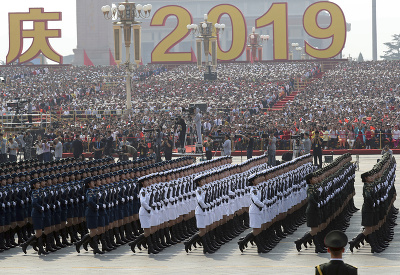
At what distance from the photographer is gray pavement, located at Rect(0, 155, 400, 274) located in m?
12.6

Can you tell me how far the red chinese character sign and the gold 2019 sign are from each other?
29.6 ft

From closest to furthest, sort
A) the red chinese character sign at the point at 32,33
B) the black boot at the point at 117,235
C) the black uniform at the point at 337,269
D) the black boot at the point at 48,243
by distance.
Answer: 1. the black uniform at the point at 337,269
2. the black boot at the point at 48,243
3. the black boot at the point at 117,235
4. the red chinese character sign at the point at 32,33

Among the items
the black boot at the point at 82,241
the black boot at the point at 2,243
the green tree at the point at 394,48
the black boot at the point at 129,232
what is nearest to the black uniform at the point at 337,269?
the black boot at the point at 82,241

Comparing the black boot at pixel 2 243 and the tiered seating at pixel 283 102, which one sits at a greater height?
the tiered seating at pixel 283 102

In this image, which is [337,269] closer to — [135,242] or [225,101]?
[135,242]

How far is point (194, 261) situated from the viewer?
13.5 m

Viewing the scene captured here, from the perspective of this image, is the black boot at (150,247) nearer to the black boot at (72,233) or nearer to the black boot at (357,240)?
the black boot at (72,233)

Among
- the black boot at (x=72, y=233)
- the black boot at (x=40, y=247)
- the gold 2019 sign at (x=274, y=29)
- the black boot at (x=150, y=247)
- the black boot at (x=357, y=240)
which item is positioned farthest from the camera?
the gold 2019 sign at (x=274, y=29)

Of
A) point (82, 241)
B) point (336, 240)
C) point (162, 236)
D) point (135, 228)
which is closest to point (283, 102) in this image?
point (135, 228)

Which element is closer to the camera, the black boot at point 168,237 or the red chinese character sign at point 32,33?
the black boot at point 168,237

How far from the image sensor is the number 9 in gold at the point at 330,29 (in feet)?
207

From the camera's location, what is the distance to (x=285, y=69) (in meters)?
60.5

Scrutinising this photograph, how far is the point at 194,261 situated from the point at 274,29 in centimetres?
5325

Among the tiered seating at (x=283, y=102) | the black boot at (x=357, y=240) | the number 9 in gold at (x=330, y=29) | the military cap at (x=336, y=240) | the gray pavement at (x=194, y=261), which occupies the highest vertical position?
the number 9 in gold at (x=330, y=29)
